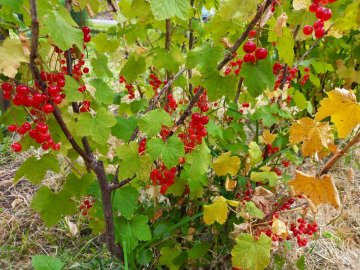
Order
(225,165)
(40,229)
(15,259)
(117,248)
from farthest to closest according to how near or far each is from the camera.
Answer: (40,229) → (15,259) → (117,248) → (225,165)

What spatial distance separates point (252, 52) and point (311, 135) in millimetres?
347

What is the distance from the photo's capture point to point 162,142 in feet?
4.19

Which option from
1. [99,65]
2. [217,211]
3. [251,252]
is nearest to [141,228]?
[217,211]

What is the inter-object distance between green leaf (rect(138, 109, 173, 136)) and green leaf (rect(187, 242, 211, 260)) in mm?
696

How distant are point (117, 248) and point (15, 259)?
0.75m

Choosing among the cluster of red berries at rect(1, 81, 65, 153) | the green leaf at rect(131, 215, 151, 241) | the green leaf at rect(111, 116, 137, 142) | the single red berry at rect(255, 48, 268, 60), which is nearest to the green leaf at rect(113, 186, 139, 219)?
the green leaf at rect(131, 215, 151, 241)

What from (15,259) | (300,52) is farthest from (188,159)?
(300,52)

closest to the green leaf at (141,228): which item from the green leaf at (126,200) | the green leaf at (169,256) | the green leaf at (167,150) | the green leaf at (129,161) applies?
the green leaf at (126,200)

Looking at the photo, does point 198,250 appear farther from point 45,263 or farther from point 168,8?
point 168,8

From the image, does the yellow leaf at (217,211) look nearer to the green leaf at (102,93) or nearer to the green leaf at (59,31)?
the green leaf at (102,93)

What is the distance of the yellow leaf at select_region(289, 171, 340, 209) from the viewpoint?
4.04 feet

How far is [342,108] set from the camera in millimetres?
1111

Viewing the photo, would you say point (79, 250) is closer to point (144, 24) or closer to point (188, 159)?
point (188, 159)

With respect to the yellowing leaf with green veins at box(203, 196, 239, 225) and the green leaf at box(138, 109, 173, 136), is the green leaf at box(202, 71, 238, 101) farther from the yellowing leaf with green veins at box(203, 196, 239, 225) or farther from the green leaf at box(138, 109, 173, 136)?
the yellowing leaf with green veins at box(203, 196, 239, 225)
